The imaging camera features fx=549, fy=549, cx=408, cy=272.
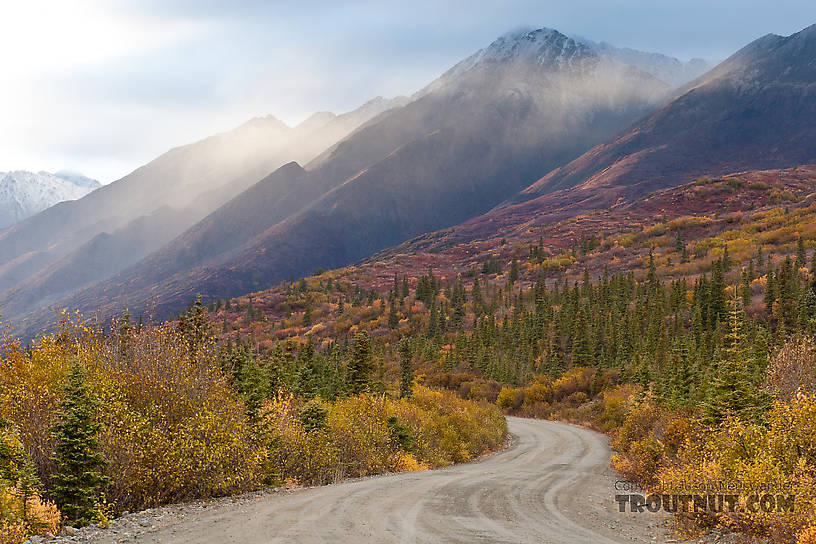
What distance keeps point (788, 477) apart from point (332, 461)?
1391cm

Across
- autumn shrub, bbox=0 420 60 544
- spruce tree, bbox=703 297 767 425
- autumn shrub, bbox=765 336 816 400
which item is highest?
autumn shrub, bbox=0 420 60 544

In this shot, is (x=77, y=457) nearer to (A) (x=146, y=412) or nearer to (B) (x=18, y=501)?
(B) (x=18, y=501)

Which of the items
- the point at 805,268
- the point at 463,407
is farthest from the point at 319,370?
the point at 805,268

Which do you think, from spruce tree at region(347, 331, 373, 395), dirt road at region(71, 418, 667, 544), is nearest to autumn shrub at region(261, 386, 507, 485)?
dirt road at region(71, 418, 667, 544)

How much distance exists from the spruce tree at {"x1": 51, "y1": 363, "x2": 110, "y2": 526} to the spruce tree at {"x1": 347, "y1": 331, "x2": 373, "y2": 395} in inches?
662

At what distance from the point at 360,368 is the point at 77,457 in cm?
1774

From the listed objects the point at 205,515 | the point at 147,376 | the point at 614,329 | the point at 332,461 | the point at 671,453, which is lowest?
the point at 614,329

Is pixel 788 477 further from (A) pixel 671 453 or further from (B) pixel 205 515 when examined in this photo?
(B) pixel 205 515

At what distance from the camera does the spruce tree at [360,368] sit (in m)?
29.5

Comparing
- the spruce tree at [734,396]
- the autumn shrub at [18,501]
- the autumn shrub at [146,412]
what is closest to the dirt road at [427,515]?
the autumn shrub at [146,412]

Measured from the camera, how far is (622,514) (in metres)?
16.1

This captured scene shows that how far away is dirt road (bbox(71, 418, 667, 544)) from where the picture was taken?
12281 mm

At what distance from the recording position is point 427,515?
14203mm

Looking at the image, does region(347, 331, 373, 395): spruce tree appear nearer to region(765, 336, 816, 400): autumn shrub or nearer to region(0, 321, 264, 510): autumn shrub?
region(0, 321, 264, 510): autumn shrub
